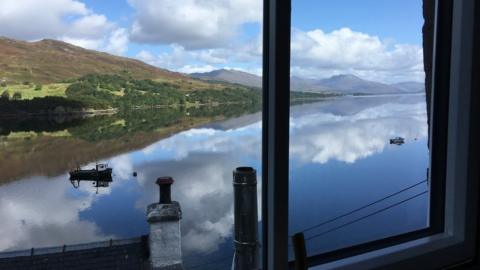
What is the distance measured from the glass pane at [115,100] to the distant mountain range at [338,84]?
0.01m

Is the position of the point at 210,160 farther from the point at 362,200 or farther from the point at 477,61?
the point at 477,61

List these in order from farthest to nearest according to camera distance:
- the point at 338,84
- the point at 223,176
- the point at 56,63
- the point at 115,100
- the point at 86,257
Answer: the point at 223,176, the point at 115,100, the point at 86,257, the point at 56,63, the point at 338,84

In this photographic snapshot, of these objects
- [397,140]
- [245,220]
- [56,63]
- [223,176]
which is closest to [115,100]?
[56,63]

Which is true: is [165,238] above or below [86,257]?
above

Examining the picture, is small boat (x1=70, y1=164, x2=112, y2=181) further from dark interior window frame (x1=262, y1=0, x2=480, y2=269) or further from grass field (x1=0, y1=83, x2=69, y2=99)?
dark interior window frame (x1=262, y1=0, x2=480, y2=269)

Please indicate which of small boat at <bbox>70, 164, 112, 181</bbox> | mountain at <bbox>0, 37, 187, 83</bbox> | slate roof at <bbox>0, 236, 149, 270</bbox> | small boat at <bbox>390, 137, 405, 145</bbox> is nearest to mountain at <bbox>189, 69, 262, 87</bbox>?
mountain at <bbox>0, 37, 187, 83</bbox>

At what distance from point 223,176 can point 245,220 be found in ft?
2.90

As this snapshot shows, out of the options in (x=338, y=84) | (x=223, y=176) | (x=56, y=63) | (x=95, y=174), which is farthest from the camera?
(x=95, y=174)

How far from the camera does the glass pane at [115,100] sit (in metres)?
1.09

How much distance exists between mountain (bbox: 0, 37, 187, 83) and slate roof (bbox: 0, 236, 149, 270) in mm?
636

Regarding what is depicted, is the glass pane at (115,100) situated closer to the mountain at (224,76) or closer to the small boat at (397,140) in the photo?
the mountain at (224,76)

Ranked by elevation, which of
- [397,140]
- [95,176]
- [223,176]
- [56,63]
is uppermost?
[56,63]

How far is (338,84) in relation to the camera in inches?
41.3

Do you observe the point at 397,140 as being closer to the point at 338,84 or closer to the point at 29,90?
the point at 338,84
